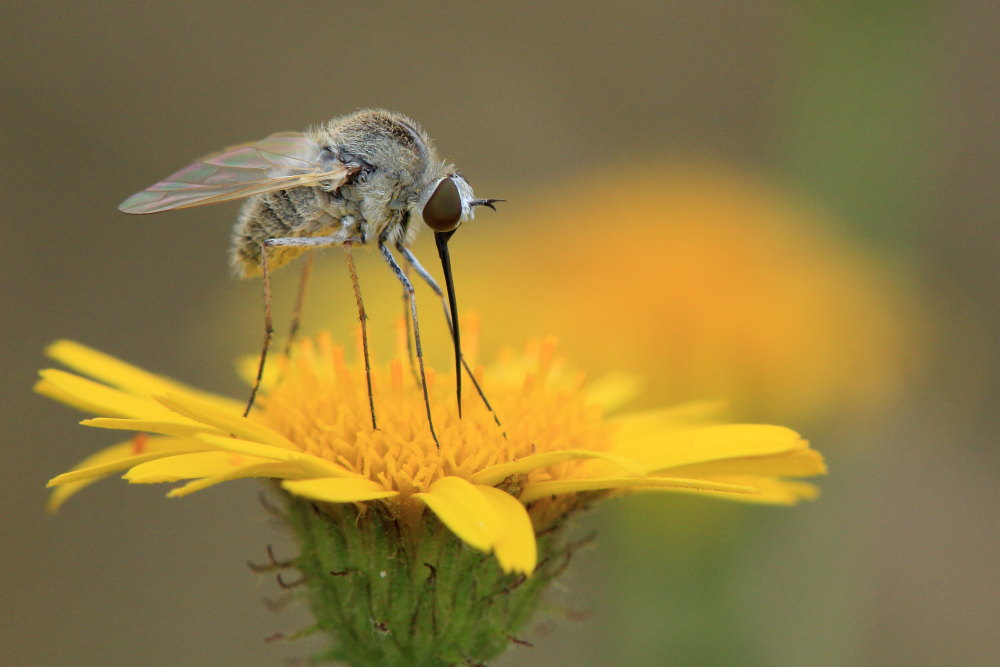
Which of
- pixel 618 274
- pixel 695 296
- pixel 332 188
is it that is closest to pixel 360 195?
pixel 332 188

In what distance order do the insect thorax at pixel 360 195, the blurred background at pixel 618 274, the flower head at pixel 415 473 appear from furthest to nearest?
the blurred background at pixel 618 274
the insect thorax at pixel 360 195
the flower head at pixel 415 473

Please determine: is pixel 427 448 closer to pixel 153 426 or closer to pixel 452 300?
pixel 452 300

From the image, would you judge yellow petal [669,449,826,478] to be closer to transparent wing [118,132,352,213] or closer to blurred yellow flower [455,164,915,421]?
transparent wing [118,132,352,213]

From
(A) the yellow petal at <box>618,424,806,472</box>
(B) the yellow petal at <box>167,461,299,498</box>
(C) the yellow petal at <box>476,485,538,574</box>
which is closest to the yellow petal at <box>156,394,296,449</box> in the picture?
(B) the yellow petal at <box>167,461,299,498</box>

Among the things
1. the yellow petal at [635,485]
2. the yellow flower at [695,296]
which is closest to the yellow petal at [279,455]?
the yellow petal at [635,485]

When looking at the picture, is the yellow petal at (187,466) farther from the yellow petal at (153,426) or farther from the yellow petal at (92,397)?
the yellow petal at (92,397)

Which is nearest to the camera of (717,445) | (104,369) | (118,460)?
(118,460)

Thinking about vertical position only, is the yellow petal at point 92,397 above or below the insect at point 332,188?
below

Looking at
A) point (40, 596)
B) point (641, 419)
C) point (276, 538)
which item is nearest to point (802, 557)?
point (641, 419)
